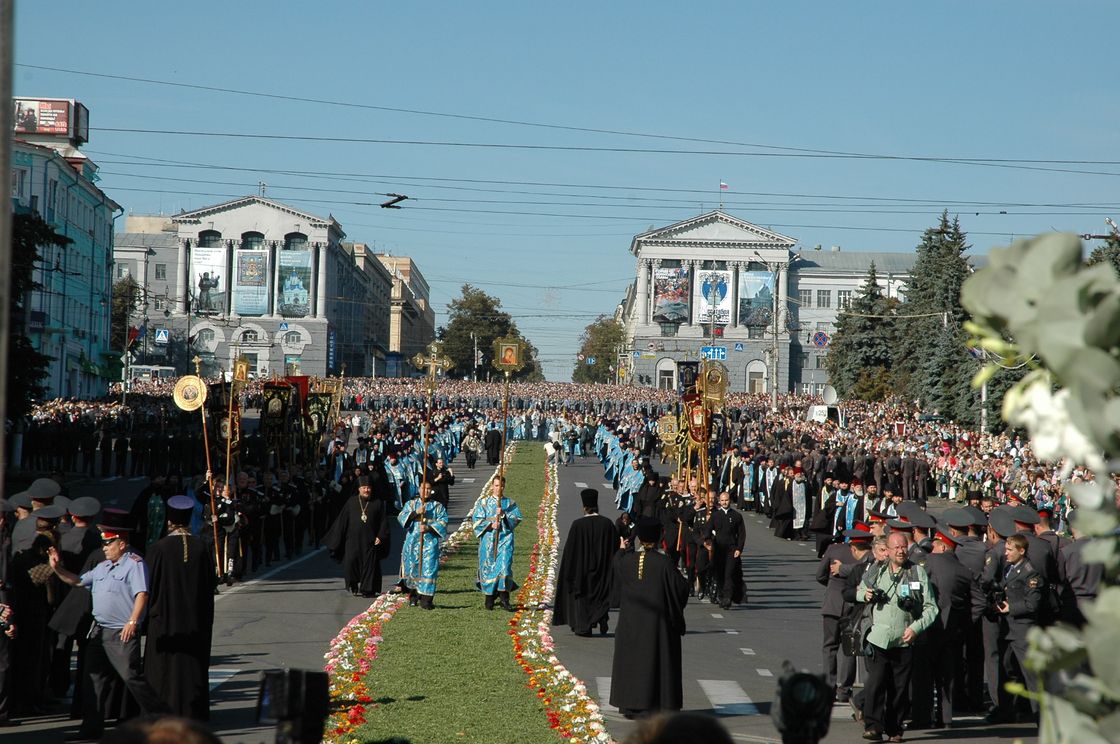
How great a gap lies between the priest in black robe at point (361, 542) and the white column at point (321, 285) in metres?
96.5

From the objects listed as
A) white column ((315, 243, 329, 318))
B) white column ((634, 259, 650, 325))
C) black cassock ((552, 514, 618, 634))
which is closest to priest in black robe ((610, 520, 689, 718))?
black cassock ((552, 514, 618, 634))

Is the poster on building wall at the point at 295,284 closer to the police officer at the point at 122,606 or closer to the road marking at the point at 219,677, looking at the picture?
the road marking at the point at 219,677

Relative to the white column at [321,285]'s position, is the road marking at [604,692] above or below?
below

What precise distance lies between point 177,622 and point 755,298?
108735mm

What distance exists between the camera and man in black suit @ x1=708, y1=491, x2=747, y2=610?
60.2ft

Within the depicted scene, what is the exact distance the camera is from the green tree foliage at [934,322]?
183 feet

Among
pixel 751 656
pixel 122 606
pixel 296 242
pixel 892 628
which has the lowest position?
pixel 751 656

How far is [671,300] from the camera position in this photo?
11694 cm

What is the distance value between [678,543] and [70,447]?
23923 millimetres

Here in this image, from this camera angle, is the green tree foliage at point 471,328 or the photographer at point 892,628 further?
the green tree foliage at point 471,328

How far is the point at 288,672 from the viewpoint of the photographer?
3764 mm

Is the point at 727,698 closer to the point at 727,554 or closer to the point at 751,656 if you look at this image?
the point at 751,656

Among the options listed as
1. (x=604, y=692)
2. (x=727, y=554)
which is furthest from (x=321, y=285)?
(x=604, y=692)

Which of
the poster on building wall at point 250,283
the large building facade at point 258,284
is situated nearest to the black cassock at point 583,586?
the large building facade at point 258,284
